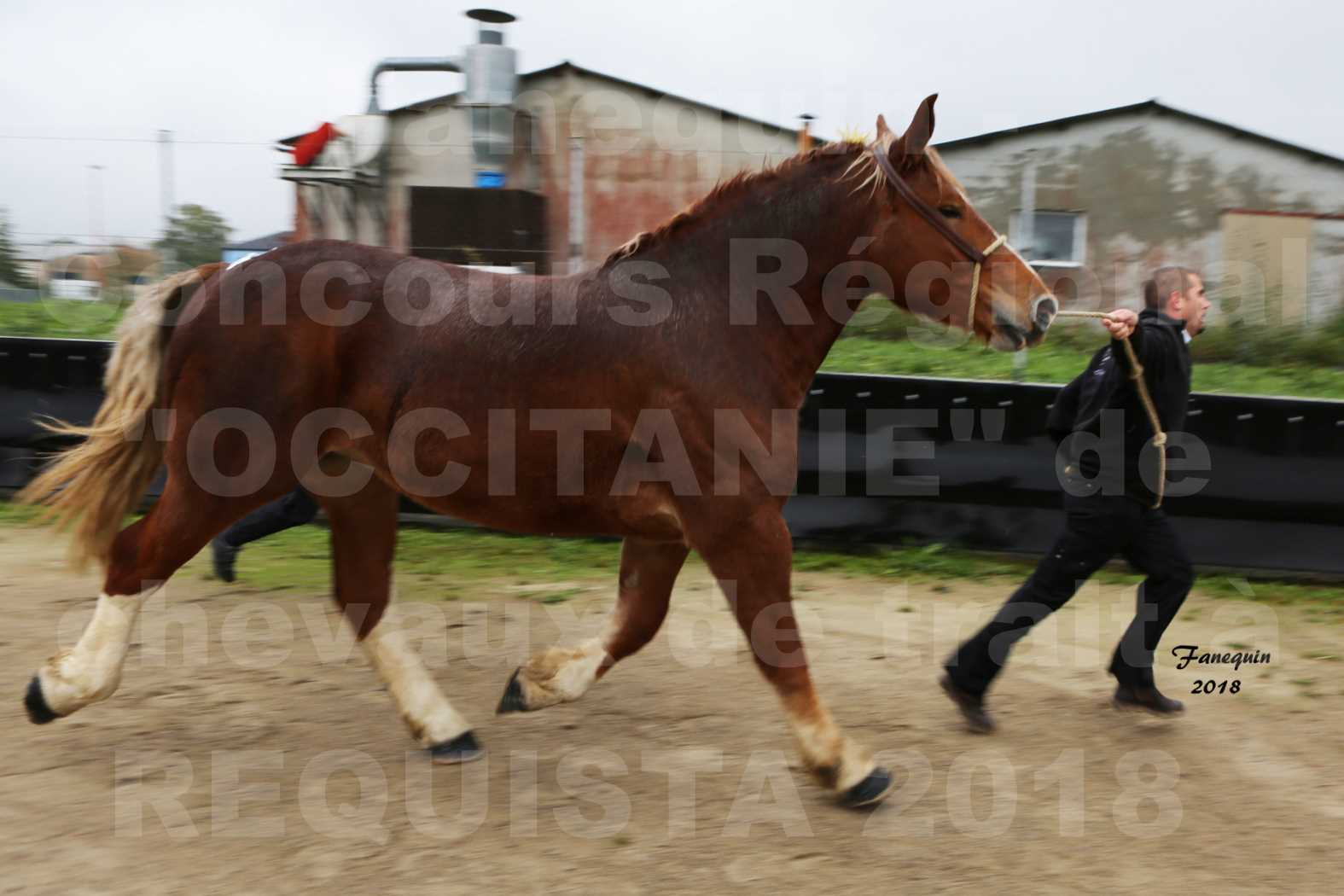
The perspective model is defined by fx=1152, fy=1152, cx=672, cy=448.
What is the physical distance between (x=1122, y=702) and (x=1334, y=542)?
2496 millimetres

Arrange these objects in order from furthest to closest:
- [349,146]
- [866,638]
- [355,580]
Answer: [349,146]
[866,638]
[355,580]

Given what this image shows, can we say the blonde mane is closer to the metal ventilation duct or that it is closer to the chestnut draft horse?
the chestnut draft horse

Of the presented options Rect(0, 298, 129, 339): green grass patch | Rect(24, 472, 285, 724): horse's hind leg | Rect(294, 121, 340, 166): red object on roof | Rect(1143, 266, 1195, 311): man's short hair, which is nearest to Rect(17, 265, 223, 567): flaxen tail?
Rect(24, 472, 285, 724): horse's hind leg

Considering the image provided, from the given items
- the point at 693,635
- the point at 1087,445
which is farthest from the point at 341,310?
the point at 1087,445

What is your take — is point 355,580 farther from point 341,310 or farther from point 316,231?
point 316,231

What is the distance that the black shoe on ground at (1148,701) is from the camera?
4.16m

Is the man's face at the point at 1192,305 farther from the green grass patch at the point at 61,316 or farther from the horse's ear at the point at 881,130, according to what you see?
the green grass patch at the point at 61,316

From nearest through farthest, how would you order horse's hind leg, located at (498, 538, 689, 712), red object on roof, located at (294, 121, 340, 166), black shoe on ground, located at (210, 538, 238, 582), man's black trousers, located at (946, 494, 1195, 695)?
horse's hind leg, located at (498, 538, 689, 712), man's black trousers, located at (946, 494, 1195, 695), black shoe on ground, located at (210, 538, 238, 582), red object on roof, located at (294, 121, 340, 166)

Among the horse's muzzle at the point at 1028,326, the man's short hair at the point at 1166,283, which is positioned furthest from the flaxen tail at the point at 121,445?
the man's short hair at the point at 1166,283

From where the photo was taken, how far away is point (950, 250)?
3.50 metres

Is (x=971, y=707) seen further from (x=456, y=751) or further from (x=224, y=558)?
(x=224, y=558)

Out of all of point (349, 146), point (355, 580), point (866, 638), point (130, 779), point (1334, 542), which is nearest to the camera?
point (130, 779)

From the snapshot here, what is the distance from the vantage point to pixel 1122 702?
167 inches

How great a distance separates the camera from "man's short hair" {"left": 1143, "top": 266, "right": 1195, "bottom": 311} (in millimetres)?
4137
